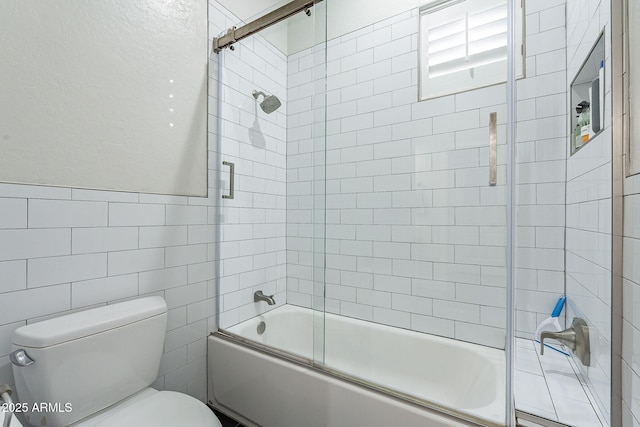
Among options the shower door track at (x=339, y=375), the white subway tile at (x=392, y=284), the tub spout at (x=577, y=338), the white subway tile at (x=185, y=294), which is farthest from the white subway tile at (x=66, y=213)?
the tub spout at (x=577, y=338)

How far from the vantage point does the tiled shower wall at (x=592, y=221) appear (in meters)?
0.95

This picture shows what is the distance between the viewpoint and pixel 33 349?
34.9 inches

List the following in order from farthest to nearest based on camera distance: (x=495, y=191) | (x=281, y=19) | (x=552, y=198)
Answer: (x=281, y=19), (x=552, y=198), (x=495, y=191)

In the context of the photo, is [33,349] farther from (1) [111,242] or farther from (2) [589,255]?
(2) [589,255]

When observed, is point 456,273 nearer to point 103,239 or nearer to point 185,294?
point 185,294

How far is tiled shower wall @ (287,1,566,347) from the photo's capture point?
1424 mm

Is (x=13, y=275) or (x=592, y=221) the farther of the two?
(x=592, y=221)

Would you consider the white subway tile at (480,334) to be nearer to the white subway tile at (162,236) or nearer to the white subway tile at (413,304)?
the white subway tile at (413,304)

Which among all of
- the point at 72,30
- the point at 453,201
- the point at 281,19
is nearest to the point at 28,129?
the point at 72,30

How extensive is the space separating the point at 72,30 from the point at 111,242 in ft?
2.79

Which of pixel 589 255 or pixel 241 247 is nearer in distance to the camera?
pixel 589 255

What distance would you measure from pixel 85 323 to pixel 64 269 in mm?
253

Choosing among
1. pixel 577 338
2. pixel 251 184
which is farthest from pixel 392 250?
pixel 251 184

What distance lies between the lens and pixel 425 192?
1.55m
